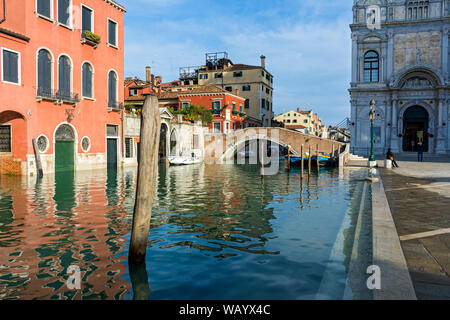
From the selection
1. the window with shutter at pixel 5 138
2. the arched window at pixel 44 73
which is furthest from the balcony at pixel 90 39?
the window with shutter at pixel 5 138

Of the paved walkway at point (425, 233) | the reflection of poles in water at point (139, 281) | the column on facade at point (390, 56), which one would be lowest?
the reflection of poles in water at point (139, 281)

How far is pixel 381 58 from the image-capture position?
30969 millimetres

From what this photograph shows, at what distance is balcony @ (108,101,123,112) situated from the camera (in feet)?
69.9

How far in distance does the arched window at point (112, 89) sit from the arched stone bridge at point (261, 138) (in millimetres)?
12197

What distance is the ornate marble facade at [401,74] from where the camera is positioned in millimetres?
29516

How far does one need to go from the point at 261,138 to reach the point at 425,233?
26383mm

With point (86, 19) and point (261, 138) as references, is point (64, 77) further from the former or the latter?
point (261, 138)

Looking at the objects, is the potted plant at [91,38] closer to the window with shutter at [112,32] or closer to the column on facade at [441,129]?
the window with shutter at [112,32]

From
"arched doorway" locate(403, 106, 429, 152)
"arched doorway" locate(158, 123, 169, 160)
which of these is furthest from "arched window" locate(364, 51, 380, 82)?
"arched doorway" locate(158, 123, 169, 160)

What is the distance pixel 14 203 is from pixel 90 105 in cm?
1103

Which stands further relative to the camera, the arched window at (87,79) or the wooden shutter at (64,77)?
the arched window at (87,79)

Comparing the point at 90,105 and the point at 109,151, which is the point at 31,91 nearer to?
the point at 90,105

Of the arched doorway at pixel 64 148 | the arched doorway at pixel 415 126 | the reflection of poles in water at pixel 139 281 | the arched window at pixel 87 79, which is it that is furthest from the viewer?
the arched doorway at pixel 415 126

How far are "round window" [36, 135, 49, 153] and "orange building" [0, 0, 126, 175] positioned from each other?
0.15 feet
